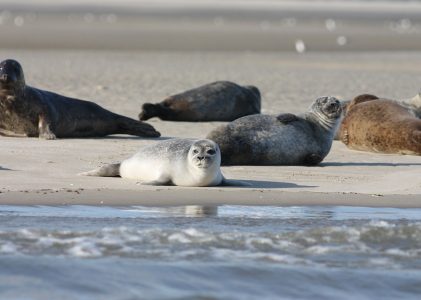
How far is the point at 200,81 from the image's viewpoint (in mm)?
20156

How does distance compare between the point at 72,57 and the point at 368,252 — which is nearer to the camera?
the point at 368,252

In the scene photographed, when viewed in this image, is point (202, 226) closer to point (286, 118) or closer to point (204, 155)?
point (204, 155)

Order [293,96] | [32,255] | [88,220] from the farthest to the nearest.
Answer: [293,96], [88,220], [32,255]

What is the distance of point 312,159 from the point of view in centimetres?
1041

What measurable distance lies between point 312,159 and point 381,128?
1.39m

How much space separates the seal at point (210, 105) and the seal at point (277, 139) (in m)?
3.49

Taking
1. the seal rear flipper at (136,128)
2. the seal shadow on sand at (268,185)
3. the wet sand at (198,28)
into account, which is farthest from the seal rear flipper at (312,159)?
the wet sand at (198,28)

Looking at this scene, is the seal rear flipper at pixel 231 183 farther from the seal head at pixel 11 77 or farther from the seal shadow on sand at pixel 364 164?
the seal head at pixel 11 77

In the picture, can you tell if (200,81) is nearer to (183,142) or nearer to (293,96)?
(293,96)

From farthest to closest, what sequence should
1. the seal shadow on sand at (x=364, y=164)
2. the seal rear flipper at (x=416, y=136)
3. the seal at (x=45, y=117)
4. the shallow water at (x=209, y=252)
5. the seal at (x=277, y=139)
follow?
the seal at (x=45, y=117), the seal rear flipper at (x=416, y=136), the seal shadow on sand at (x=364, y=164), the seal at (x=277, y=139), the shallow water at (x=209, y=252)

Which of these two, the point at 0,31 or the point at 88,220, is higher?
the point at 0,31

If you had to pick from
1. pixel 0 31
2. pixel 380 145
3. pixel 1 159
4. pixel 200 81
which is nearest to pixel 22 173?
pixel 1 159

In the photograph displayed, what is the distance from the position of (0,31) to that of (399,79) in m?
18.4

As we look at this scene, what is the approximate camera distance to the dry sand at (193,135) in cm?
866
